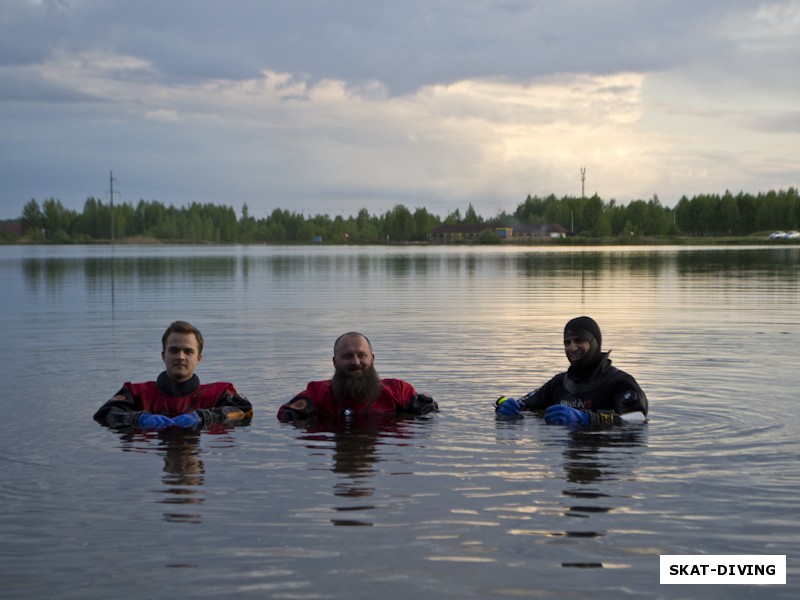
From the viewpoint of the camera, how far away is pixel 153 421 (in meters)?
10.5

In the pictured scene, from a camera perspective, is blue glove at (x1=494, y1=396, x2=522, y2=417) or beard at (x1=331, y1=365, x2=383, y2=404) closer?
beard at (x1=331, y1=365, x2=383, y2=404)

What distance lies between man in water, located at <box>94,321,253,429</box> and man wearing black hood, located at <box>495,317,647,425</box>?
3.10 metres

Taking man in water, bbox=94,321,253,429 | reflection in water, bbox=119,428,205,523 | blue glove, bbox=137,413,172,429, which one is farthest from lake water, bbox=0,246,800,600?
man in water, bbox=94,321,253,429

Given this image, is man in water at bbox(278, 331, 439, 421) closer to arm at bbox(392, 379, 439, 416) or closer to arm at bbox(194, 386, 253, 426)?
arm at bbox(392, 379, 439, 416)

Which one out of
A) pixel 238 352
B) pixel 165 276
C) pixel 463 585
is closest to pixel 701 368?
pixel 238 352

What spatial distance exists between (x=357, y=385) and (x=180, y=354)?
198 cm

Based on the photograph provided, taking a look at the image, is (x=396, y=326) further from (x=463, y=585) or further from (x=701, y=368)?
(x=463, y=585)

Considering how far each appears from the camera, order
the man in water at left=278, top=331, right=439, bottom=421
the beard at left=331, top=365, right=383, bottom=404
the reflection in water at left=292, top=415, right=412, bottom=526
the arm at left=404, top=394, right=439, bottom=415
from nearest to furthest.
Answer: the reflection in water at left=292, top=415, right=412, bottom=526, the man in water at left=278, top=331, right=439, bottom=421, the beard at left=331, top=365, right=383, bottom=404, the arm at left=404, top=394, right=439, bottom=415

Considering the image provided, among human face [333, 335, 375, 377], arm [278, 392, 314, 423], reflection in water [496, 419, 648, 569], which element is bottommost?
reflection in water [496, 419, 648, 569]

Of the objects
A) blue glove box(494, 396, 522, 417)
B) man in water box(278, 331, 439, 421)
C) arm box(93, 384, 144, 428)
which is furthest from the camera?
blue glove box(494, 396, 522, 417)

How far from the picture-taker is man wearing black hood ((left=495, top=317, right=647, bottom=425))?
35.7 ft

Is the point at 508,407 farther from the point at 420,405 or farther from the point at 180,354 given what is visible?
the point at 180,354

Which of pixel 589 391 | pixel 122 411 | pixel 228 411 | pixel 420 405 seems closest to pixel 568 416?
pixel 589 391

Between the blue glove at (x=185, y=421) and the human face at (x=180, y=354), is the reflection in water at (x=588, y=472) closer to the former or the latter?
the blue glove at (x=185, y=421)
